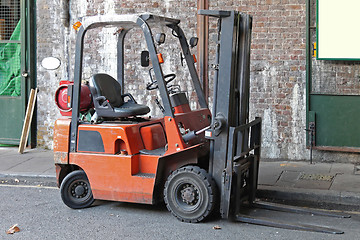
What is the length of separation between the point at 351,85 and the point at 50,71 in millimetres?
5776

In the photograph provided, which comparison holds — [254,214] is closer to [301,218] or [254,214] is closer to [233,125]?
[301,218]

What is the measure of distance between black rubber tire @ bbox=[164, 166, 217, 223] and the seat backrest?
4.77 feet

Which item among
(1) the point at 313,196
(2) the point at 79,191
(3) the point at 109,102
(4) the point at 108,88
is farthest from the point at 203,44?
(2) the point at 79,191

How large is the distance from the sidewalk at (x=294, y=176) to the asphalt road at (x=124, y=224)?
737 mm

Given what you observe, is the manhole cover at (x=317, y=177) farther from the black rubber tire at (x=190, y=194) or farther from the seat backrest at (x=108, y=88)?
the seat backrest at (x=108, y=88)

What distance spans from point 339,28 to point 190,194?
458 cm

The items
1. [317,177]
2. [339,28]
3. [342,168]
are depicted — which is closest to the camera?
[317,177]

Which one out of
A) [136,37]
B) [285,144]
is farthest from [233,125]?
[136,37]

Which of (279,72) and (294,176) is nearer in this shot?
(294,176)

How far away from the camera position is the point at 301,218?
6074 mm

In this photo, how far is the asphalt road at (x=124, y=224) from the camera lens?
554 centimetres

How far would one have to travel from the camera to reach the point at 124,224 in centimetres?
599

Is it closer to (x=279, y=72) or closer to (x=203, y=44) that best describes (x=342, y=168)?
(x=279, y=72)

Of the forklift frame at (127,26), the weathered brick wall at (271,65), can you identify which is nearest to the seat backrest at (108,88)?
the forklift frame at (127,26)
